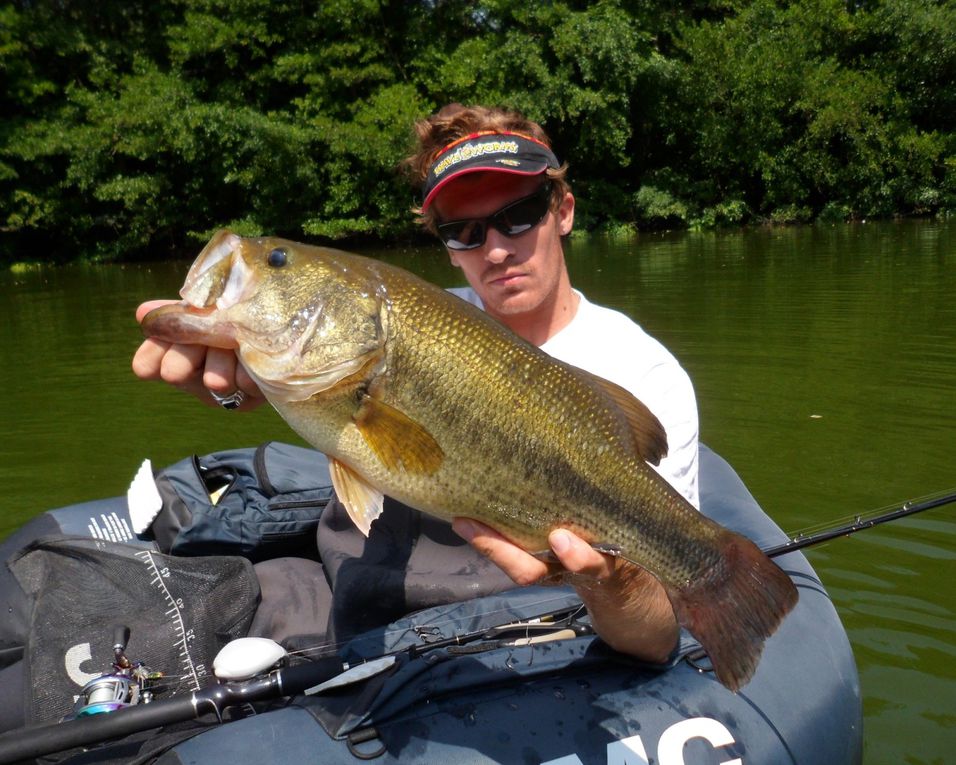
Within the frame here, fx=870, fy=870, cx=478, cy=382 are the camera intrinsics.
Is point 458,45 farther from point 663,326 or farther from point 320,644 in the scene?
point 320,644

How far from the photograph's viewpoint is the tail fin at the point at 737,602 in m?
2.17

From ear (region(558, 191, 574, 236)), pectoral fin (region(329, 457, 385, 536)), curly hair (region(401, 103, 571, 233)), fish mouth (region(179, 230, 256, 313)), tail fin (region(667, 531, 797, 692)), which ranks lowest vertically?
tail fin (region(667, 531, 797, 692))

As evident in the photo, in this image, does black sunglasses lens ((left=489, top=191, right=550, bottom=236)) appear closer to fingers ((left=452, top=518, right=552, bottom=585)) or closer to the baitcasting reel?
fingers ((left=452, top=518, right=552, bottom=585))

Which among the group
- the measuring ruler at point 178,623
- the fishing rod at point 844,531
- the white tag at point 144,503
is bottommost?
Result: the measuring ruler at point 178,623

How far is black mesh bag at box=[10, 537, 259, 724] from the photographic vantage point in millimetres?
2986

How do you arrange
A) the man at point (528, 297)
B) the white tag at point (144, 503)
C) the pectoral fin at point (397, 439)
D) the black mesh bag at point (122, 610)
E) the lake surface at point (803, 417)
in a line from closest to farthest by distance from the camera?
the pectoral fin at point (397, 439), the man at point (528, 297), the black mesh bag at point (122, 610), the white tag at point (144, 503), the lake surface at point (803, 417)

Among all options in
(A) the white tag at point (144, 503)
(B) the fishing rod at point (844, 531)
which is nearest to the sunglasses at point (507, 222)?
(B) the fishing rod at point (844, 531)

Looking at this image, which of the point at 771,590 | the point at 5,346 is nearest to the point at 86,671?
the point at 771,590

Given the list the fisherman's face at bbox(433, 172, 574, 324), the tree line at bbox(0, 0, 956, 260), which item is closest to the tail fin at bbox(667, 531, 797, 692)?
the fisherman's face at bbox(433, 172, 574, 324)

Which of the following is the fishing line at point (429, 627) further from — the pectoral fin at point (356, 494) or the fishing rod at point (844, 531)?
the fishing rod at point (844, 531)

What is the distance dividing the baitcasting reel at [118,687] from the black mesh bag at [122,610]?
93mm

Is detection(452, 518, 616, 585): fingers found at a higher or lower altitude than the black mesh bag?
higher

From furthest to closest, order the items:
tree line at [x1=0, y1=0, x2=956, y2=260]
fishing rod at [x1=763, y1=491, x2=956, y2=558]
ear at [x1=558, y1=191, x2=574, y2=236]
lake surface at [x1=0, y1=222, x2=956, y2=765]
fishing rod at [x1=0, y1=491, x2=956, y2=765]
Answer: tree line at [x1=0, y1=0, x2=956, y2=260] → lake surface at [x1=0, y1=222, x2=956, y2=765] → ear at [x1=558, y1=191, x2=574, y2=236] → fishing rod at [x1=763, y1=491, x2=956, y2=558] → fishing rod at [x1=0, y1=491, x2=956, y2=765]

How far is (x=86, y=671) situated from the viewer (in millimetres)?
2982
